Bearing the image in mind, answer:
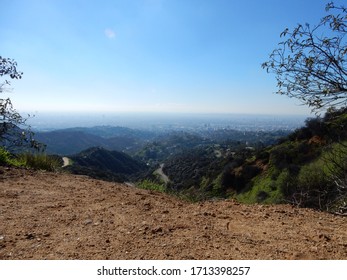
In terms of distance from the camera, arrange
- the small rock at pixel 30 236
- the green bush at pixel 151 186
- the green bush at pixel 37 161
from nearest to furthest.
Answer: the small rock at pixel 30 236 < the green bush at pixel 151 186 < the green bush at pixel 37 161

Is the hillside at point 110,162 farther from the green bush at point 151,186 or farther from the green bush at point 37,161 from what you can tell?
the green bush at point 151,186

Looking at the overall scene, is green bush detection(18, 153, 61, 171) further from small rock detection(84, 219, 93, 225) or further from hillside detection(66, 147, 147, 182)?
hillside detection(66, 147, 147, 182)

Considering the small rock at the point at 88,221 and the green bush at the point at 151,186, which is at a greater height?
the small rock at the point at 88,221

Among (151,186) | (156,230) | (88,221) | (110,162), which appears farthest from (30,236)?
(110,162)

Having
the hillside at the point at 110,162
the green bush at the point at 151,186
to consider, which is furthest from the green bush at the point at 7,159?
the hillside at the point at 110,162

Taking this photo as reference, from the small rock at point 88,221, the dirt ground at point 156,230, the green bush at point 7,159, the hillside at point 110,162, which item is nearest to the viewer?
the dirt ground at point 156,230

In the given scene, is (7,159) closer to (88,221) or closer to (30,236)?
(88,221)

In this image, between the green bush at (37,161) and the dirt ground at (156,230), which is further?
the green bush at (37,161)

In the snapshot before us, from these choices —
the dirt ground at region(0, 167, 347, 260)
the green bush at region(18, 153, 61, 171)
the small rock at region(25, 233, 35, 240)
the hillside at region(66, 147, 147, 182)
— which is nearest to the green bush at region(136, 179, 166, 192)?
the dirt ground at region(0, 167, 347, 260)
